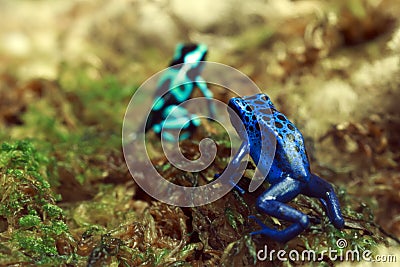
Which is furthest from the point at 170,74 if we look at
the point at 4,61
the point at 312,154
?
the point at 4,61

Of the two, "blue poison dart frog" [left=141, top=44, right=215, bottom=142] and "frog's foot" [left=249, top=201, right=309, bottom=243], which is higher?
"blue poison dart frog" [left=141, top=44, right=215, bottom=142]

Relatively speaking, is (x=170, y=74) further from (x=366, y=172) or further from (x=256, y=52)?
(x=366, y=172)

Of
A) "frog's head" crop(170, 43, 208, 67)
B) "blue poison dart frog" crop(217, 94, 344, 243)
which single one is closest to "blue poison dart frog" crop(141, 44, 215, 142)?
"frog's head" crop(170, 43, 208, 67)

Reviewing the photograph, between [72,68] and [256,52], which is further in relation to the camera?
[72,68]

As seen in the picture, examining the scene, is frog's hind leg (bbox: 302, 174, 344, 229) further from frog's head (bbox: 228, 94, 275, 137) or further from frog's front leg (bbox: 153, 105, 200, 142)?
frog's front leg (bbox: 153, 105, 200, 142)

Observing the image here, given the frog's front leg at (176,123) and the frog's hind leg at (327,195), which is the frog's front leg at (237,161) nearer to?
the frog's hind leg at (327,195)

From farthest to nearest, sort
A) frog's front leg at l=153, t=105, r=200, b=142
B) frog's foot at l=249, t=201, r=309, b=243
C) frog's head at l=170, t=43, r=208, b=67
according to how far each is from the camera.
Result: frog's head at l=170, t=43, r=208, b=67 → frog's front leg at l=153, t=105, r=200, b=142 → frog's foot at l=249, t=201, r=309, b=243

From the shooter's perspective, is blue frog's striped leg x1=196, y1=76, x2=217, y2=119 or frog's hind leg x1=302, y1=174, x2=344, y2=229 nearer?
frog's hind leg x1=302, y1=174, x2=344, y2=229
